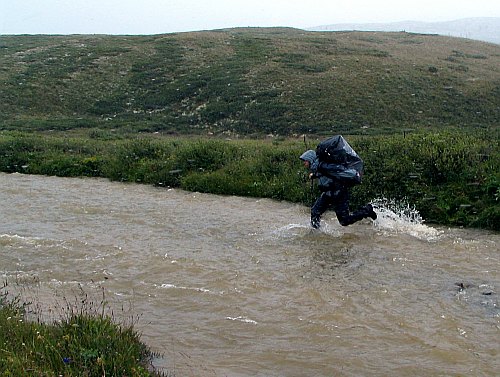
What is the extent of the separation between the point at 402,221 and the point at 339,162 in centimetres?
190

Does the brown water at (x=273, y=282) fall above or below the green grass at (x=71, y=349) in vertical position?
below

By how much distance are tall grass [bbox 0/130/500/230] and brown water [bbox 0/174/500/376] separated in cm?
81

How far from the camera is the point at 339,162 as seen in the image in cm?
1129

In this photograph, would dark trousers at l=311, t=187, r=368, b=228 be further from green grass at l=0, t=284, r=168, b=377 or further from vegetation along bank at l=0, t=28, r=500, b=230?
green grass at l=0, t=284, r=168, b=377

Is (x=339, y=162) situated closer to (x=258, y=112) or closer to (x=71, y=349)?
(x=71, y=349)

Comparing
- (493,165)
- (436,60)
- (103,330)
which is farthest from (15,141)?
(436,60)

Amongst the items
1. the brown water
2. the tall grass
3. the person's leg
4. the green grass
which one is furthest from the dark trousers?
the green grass

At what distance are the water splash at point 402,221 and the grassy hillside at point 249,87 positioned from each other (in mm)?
19590

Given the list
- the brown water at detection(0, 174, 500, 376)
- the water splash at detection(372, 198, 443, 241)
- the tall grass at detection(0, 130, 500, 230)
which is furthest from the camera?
the tall grass at detection(0, 130, 500, 230)

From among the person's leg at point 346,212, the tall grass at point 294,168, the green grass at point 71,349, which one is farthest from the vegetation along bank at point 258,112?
the green grass at point 71,349

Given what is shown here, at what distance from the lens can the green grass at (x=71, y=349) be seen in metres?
5.07

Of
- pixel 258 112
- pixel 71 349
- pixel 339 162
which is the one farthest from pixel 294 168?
pixel 258 112

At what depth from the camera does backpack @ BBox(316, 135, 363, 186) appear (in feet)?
36.7

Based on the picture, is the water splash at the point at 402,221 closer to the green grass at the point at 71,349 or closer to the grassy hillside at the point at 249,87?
the green grass at the point at 71,349
